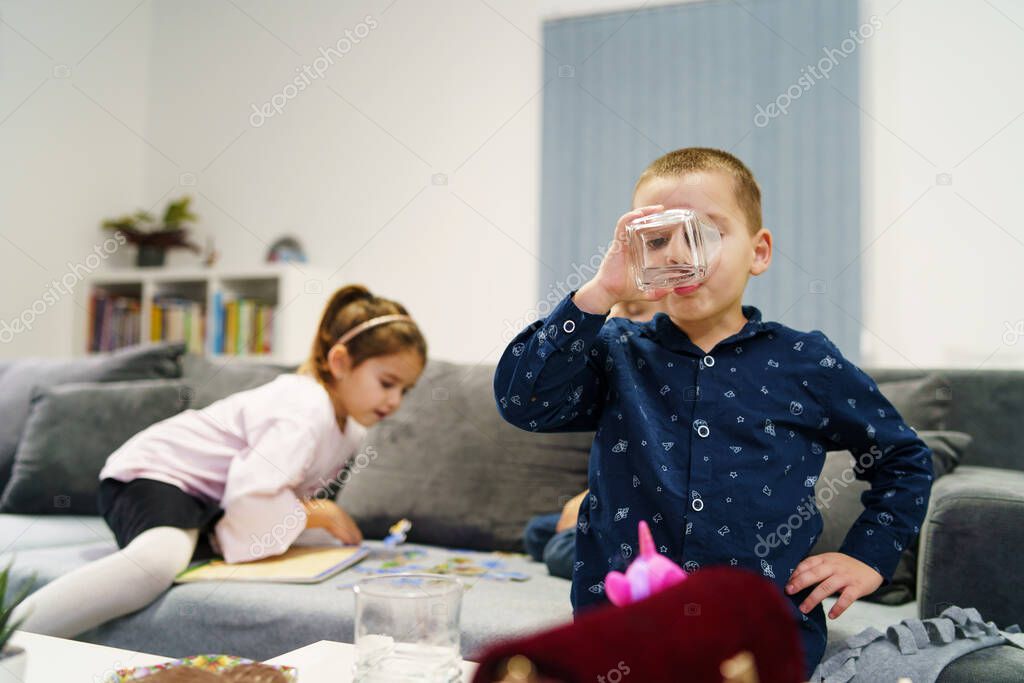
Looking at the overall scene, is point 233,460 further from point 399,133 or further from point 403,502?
point 399,133

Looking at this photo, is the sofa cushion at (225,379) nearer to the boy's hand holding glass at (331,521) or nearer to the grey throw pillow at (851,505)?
the boy's hand holding glass at (331,521)

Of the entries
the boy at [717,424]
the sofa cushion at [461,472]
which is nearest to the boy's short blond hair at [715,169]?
the boy at [717,424]

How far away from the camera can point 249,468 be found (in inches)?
67.8

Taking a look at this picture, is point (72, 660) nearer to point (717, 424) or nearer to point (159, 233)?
point (717, 424)

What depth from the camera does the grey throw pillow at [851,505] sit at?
1.49m

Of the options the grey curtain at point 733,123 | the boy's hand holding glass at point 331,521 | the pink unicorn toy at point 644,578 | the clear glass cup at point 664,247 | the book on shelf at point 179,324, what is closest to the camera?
the pink unicorn toy at point 644,578

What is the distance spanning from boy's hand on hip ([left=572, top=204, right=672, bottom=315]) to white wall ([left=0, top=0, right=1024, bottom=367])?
218 centimetres

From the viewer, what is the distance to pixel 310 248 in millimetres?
3629

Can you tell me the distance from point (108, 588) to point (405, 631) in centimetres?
103

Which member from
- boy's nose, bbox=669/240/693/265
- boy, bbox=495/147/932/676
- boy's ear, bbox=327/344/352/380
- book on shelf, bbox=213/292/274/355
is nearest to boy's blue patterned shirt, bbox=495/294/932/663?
boy, bbox=495/147/932/676

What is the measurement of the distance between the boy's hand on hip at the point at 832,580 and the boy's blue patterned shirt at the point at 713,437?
0.02 m

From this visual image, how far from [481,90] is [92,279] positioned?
1.96m

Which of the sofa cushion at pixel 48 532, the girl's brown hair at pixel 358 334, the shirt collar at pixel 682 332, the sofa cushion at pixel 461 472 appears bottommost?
the sofa cushion at pixel 48 532

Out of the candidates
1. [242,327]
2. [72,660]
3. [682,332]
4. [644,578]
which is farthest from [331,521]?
[242,327]
